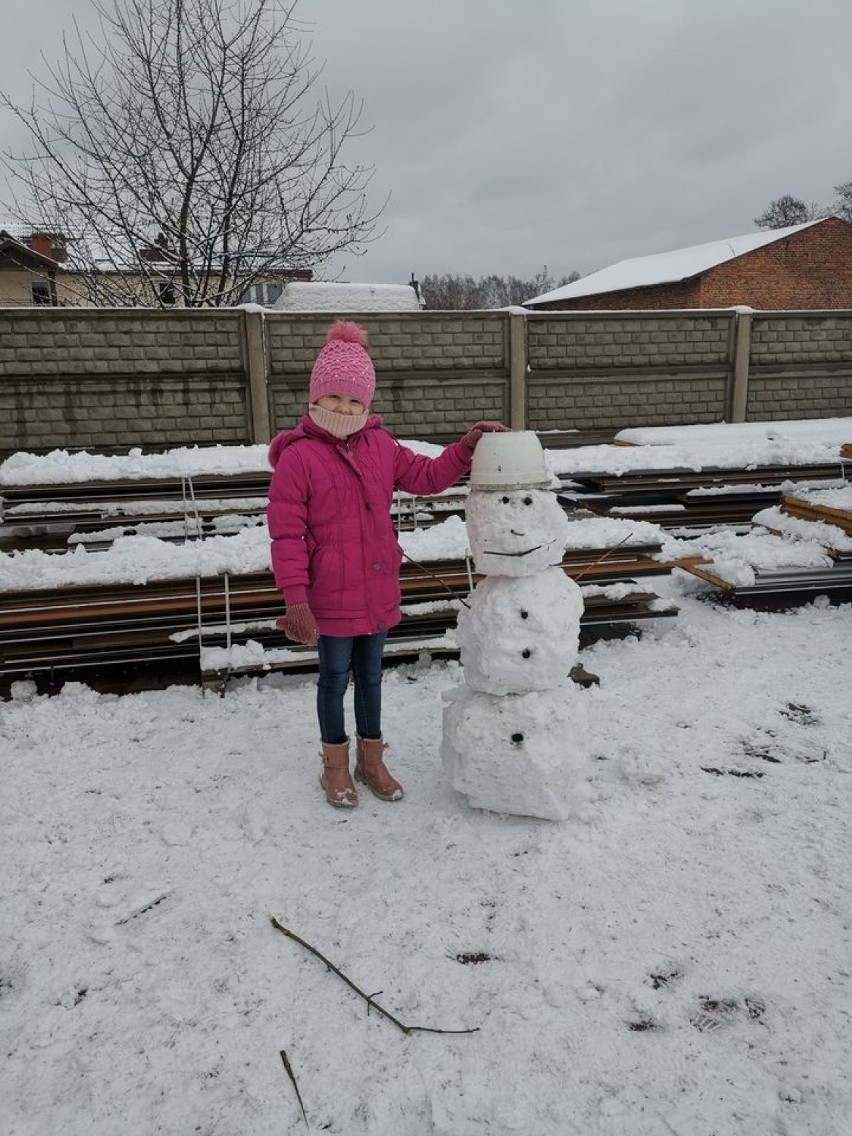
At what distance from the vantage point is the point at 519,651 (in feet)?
8.96

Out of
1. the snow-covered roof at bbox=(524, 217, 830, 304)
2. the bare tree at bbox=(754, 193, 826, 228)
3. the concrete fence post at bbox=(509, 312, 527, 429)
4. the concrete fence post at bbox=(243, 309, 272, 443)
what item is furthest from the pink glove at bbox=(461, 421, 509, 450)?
the bare tree at bbox=(754, 193, 826, 228)

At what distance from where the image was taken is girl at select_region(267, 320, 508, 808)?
2.73 m

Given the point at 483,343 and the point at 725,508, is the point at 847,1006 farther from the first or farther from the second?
the point at 483,343

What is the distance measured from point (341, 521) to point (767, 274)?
26068 mm

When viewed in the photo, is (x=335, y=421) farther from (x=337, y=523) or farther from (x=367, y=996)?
(x=367, y=996)

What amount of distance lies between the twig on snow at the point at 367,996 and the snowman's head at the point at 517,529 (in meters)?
1.44

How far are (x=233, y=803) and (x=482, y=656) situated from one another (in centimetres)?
128

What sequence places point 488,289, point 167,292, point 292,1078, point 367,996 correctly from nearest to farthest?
point 292,1078 < point 367,996 < point 167,292 < point 488,289

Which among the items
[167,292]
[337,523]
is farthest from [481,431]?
[167,292]

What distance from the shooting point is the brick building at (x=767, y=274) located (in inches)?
925

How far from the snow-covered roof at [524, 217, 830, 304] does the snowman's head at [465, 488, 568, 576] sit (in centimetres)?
2366

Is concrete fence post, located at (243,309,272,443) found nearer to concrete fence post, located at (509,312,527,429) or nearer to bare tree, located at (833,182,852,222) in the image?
concrete fence post, located at (509,312,527,429)

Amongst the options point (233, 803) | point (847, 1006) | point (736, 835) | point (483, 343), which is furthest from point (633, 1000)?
point (483, 343)

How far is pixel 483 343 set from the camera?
34.6 ft
